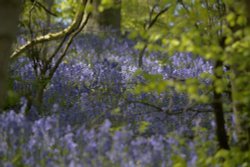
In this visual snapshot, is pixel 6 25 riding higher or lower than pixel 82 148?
higher

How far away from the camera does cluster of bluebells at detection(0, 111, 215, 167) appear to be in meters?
3.87

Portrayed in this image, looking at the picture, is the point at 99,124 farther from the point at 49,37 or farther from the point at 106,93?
the point at 49,37

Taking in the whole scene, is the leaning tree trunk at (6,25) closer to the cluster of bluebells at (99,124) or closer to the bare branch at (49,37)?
the cluster of bluebells at (99,124)

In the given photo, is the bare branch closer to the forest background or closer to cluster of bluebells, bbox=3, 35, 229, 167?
the forest background

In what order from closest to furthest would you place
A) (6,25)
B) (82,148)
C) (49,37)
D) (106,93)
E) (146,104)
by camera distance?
(6,25)
(82,148)
(146,104)
(106,93)
(49,37)

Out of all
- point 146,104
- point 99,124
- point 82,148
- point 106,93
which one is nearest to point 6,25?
point 82,148

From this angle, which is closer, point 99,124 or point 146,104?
point 146,104

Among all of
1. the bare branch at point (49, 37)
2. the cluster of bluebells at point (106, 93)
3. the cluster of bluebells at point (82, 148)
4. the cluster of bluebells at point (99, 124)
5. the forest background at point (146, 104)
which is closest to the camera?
the forest background at point (146, 104)

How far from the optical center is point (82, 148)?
4.23 metres

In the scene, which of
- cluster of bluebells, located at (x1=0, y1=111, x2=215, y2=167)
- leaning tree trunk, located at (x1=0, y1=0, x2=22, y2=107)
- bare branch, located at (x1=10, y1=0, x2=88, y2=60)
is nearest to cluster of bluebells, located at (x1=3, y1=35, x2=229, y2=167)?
cluster of bluebells, located at (x1=0, y1=111, x2=215, y2=167)

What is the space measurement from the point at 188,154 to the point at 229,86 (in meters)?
0.66

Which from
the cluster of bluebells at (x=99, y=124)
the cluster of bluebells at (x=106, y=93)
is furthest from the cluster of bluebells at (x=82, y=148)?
the cluster of bluebells at (x=106, y=93)

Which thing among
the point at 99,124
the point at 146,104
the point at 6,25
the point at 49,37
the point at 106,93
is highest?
the point at 49,37

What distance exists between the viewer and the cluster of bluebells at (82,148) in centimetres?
387
